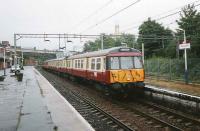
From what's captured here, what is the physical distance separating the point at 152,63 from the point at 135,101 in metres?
16.2

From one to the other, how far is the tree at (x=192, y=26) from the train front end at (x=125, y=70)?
744 inches

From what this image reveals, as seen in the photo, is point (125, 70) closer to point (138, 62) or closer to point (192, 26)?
point (138, 62)

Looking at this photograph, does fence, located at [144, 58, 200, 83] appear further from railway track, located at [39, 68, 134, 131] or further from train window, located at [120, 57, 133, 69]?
railway track, located at [39, 68, 134, 131]

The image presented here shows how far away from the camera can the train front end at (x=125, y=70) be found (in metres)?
17.5

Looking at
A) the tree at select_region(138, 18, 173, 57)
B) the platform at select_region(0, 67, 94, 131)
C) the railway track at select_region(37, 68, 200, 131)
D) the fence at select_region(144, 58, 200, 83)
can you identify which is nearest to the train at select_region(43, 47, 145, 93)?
the railway track at select_region(37, 68, 200, 131)

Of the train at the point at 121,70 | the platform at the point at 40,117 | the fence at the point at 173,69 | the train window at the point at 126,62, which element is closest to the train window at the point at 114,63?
the train at the point at 121,70

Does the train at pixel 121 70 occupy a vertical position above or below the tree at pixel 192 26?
→ below

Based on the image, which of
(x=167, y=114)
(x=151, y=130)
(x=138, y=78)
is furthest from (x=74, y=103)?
(x=151, y=130)

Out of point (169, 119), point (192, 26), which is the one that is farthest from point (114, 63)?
point (192, 26)

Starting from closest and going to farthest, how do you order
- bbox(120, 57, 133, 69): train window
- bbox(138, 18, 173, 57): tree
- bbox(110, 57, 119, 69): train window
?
bbox(110, 57, 119, 69): train window
bbox(120, 57, 133, 69): train window
bbox(138, 18, 173, 57): tree

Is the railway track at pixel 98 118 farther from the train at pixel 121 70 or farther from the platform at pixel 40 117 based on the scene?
the train at pixel 121 70

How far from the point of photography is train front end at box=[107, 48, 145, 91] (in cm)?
1753

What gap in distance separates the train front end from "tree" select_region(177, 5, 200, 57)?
62.0 ft

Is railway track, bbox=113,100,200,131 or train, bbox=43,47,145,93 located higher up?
train, bbox=43,47,145,93
